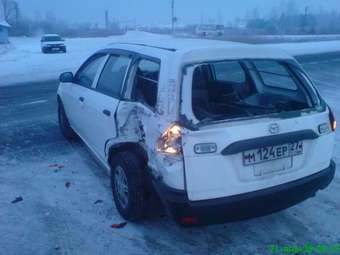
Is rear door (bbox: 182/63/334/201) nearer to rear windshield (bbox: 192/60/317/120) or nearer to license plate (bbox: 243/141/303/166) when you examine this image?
license plate (bbox: 243/141/303/166)

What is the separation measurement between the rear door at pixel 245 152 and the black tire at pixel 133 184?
0.69 meters

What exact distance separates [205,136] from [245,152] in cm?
38

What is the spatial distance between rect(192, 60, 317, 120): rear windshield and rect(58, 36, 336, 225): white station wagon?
0.01m

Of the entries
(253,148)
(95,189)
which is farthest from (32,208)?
(253,148)

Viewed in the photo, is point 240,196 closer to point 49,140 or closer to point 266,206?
point 266,206

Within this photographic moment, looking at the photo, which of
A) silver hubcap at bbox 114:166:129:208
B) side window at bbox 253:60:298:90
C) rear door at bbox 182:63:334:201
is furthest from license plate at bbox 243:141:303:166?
silver hubcap at bbox 114:166:129:208

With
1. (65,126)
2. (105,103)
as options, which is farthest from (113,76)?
(65,126)

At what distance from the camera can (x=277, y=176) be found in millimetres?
3225

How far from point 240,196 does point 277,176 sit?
15.8 inches

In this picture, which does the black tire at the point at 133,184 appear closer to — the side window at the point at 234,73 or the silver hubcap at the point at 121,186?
the silver hubcap at the point at 121,186

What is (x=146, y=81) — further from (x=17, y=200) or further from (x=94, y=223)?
(x=17, y=200)

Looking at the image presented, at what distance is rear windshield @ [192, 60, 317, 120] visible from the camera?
3.60m

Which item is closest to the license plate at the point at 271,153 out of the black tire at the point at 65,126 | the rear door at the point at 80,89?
the rear door at the point at 80,89

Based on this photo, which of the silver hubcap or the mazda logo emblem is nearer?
the mazda logo emblem
